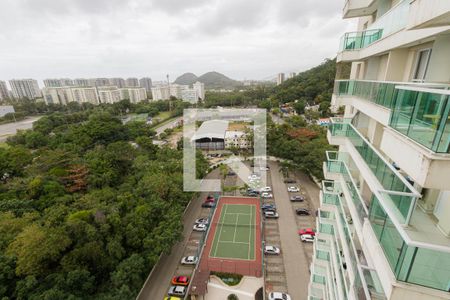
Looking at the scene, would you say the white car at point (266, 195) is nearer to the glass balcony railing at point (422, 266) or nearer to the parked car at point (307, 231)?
the parked car at point (307, 231)

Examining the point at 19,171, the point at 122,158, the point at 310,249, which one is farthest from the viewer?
the point at 122,158

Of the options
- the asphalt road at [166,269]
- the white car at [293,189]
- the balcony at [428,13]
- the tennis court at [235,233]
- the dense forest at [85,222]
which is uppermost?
the balcony at [428,13]

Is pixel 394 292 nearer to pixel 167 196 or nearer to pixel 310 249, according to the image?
pixel 310 249

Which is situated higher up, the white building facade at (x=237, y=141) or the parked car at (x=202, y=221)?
the white building facade at (x=237, y=141)

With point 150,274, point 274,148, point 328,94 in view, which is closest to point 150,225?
point 150,274

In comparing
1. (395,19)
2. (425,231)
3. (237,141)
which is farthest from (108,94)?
(425,231)

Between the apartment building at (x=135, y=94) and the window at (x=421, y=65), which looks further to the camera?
the apartment building at (x=135, y=94)

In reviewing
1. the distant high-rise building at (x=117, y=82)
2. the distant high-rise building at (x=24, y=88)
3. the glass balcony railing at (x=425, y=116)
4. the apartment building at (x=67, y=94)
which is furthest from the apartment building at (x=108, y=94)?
the glass balcony railing at (x=425, y=116)
